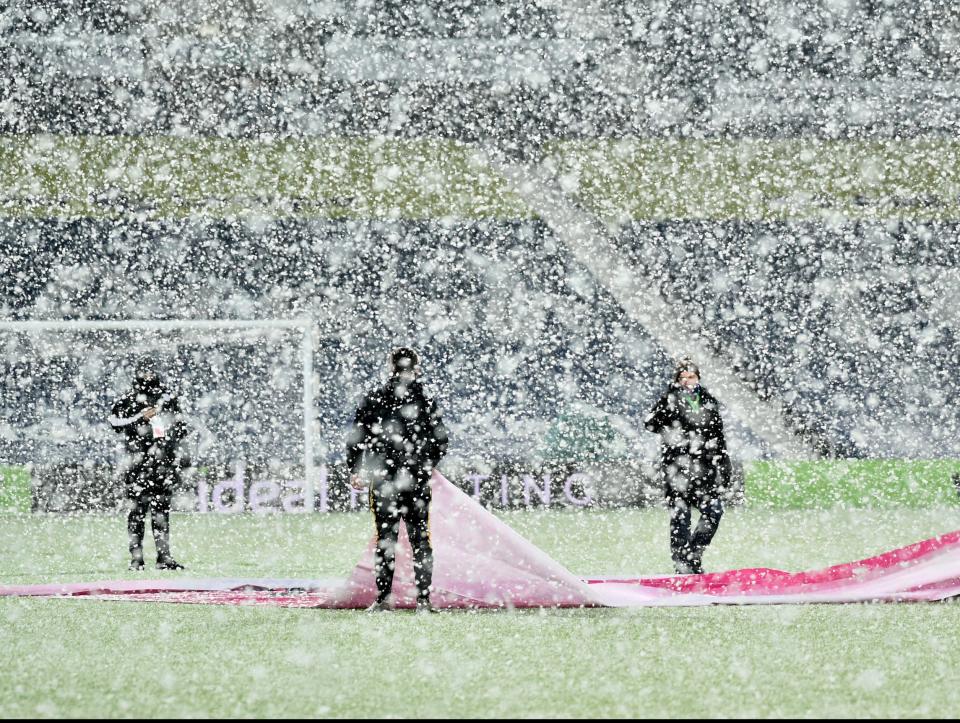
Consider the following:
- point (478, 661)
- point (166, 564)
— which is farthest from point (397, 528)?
point (166, 564)

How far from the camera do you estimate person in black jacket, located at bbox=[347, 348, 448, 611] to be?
646 cm

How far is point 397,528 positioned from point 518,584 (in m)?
0.65

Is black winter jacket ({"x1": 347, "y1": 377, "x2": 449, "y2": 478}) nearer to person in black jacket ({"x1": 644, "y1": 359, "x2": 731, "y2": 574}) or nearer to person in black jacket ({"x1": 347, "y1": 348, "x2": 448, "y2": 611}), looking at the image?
person in black jacket ({"x1": 347, "y1": 348, "x2": 448, "y2": 611})

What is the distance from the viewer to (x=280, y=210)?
20.1 meters

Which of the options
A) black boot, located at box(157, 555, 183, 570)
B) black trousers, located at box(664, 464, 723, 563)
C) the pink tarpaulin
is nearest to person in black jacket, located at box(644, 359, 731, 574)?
black trousers, located at box(664, 464, 723, 563)

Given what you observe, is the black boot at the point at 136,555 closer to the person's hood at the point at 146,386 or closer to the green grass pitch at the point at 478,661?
the person's hood at the point at 146,386

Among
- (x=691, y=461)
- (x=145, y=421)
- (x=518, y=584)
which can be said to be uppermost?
(x=145, y=421)

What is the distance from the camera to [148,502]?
9.15 metres

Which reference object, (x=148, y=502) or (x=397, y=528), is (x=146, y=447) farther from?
(x=397, y=528)

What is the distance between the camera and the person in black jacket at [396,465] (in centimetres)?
646

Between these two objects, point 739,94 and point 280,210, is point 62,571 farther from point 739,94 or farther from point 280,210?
point 280,210

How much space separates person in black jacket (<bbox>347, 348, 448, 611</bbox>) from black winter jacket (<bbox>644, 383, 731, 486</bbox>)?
207cm

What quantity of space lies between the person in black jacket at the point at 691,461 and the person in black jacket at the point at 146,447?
332 cm

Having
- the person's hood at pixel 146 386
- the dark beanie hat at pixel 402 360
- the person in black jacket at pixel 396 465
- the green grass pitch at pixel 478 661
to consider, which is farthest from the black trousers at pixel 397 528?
the person's hood at pixel 146 386
